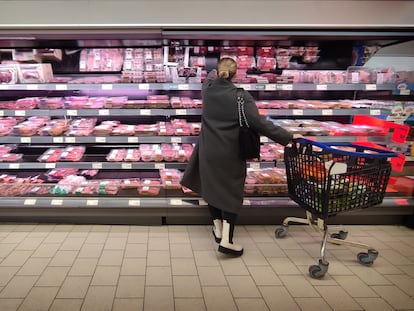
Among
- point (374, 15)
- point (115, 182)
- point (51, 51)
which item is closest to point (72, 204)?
point (115, 182)

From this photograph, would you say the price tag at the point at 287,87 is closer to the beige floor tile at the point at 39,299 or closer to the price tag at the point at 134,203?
the price tag at the point at 134,203

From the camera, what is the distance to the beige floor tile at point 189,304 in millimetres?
2238

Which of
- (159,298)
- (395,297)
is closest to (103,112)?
(159,298)

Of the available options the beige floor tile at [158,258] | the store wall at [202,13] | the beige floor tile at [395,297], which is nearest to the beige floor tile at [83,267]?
the beige floor tile at [158,258]

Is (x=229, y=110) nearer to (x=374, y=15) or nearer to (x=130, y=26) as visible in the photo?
(x=130, y=26)

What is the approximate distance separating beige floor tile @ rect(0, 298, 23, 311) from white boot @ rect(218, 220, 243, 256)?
154cm

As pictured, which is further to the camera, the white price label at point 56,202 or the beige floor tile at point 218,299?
the white price label at point 56,202

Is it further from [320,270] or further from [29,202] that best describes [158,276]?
[29,202]

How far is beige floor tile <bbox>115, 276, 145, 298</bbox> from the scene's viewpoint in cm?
236

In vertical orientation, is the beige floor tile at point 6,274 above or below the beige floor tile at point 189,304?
below

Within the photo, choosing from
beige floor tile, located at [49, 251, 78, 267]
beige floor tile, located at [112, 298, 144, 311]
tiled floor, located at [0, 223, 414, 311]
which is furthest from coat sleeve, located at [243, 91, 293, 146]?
beige floor tile, located at [49, 251, 78, 267]

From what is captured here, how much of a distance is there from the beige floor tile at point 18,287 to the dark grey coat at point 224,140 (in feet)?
4.95

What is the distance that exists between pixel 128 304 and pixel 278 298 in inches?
41.4

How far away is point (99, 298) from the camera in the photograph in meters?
2.32
